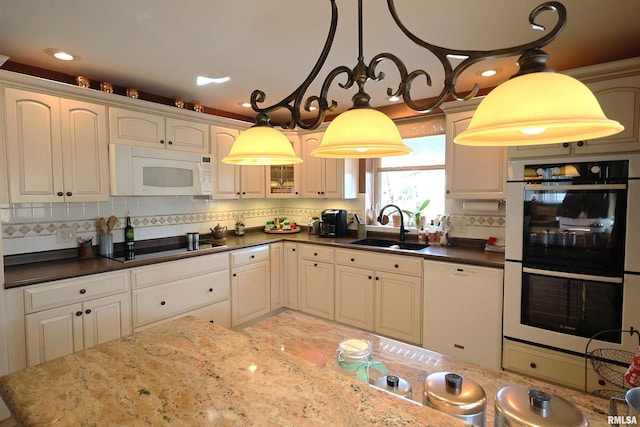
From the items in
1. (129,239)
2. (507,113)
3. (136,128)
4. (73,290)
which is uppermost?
(136,128)

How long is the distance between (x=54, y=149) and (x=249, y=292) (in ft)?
6.60

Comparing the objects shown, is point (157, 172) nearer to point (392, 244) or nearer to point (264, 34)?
point (264, 34)

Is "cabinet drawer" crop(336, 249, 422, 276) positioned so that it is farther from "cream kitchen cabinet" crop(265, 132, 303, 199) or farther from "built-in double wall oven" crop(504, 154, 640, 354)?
"cream kitchen cabinet" crop(265, 132, 303, 199)

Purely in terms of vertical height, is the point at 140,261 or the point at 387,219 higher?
the point at 387,219

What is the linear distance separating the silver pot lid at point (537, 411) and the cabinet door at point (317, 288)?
2776mm

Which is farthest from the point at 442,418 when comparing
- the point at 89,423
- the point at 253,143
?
the point at 253,143

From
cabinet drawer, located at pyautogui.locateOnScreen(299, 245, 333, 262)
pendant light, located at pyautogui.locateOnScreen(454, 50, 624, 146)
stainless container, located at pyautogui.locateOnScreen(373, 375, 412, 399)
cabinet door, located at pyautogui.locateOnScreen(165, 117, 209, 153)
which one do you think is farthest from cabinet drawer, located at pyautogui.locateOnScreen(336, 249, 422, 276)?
pendant light, located at pyautogui.locateOnScreen(454, 50, 624, 146)

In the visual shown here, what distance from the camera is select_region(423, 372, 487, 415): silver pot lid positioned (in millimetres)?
740

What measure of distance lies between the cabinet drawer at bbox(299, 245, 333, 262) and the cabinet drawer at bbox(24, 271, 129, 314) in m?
Result: 1.69

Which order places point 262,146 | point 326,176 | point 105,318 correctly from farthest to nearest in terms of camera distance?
point 326,176, point 105,318, point 262,146

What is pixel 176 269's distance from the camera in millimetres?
2875

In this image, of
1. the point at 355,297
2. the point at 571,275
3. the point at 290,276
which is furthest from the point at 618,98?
the point at 290,276

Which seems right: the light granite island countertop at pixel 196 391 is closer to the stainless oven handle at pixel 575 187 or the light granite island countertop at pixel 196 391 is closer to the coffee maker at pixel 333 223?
the stainless oven handle at pixel 575 187

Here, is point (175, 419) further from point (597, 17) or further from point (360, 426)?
point (597, 17)
